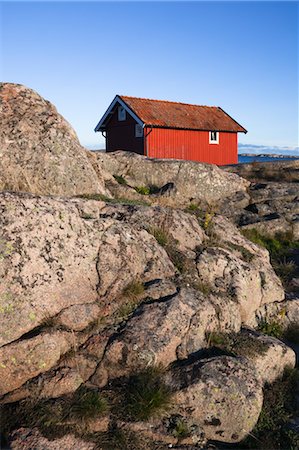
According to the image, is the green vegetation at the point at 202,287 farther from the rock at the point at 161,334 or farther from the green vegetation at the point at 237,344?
the green vegetation at the point at 237,344

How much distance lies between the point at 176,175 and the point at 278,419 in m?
11.0

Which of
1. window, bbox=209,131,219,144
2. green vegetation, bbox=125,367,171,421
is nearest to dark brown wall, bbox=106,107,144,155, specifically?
window, bbox=209,131,219,144

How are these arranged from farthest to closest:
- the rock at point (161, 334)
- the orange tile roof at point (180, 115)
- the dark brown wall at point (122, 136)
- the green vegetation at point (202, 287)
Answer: the dark brown wall at point (122, 136) < the orange tile roof at point (180, 115) < the green vegetation at point (202, 287) < the rock at point (161, 334)

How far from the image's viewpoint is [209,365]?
216 inches

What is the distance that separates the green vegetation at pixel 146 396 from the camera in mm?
4824

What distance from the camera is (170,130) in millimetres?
29812

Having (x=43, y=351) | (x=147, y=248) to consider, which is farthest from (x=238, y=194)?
(x=43, y=351)

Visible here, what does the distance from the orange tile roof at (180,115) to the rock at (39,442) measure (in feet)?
84.0

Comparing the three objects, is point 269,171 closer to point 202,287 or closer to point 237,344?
point 202,287

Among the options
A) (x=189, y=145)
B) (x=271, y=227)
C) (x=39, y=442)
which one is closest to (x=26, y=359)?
(x=39, y=442)

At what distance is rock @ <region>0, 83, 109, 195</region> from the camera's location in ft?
29.3

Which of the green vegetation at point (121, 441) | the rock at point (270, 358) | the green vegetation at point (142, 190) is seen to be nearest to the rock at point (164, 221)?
the rock at point (270, 358)

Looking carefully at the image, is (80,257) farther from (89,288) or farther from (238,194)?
(238,194)

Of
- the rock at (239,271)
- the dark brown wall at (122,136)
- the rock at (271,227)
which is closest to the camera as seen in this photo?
the rock at (239,271)
